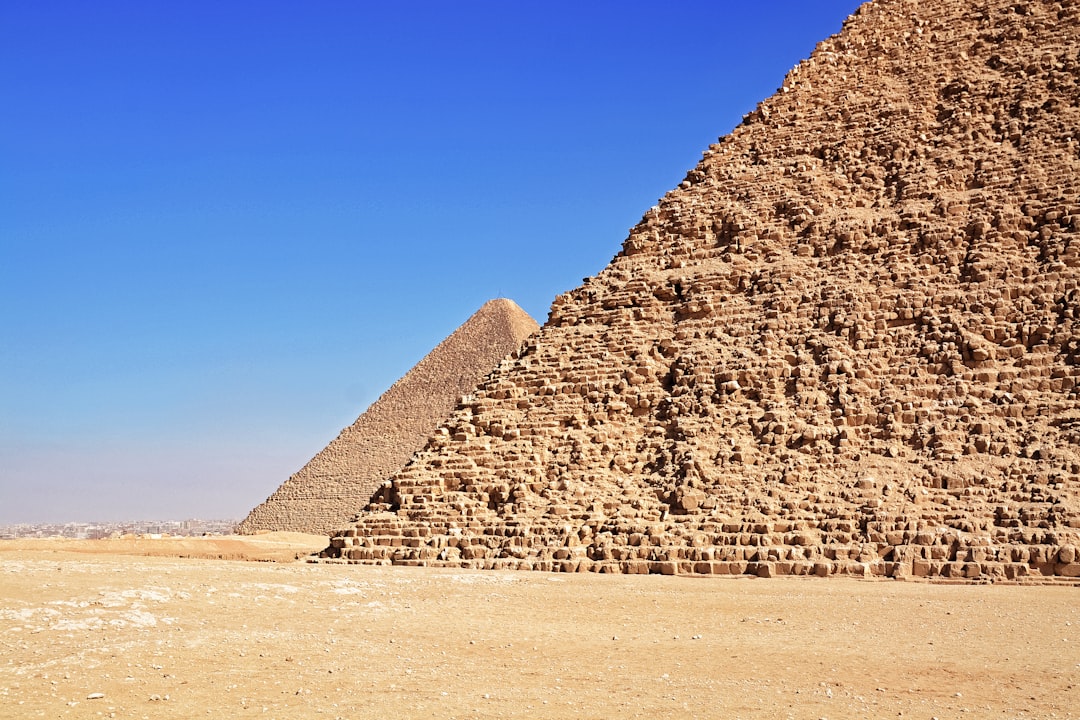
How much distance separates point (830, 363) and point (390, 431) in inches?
1152

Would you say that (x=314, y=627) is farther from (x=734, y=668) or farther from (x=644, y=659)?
(x=734, y=668)

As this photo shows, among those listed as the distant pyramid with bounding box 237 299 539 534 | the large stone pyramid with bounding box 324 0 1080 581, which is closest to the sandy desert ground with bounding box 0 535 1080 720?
the large stone pyramid with bounding box 324 0 1080 581

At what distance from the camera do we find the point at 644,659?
841 cm

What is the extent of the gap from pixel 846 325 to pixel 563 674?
36.0 ft

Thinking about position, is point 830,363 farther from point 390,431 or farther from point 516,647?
point 390,431

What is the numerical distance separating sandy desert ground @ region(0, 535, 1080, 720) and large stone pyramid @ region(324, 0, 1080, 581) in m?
1.87

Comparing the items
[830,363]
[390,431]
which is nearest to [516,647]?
[830,363]

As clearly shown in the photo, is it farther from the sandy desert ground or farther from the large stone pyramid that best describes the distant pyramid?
the sandy desert ground

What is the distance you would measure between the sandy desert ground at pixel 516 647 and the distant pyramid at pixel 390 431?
2921 centimetres

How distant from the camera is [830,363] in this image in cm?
1698

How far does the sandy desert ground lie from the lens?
6848 millimetres

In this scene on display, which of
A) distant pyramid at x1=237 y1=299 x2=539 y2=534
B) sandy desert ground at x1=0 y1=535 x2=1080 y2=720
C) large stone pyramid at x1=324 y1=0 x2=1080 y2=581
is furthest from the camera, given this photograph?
distant pyramid at x1=237 y1=299 x2=539 y2=534

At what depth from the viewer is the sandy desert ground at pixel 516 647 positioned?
685 cm

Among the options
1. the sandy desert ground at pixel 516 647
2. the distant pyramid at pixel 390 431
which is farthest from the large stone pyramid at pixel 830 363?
the distant pyramid at pixel 390 431
